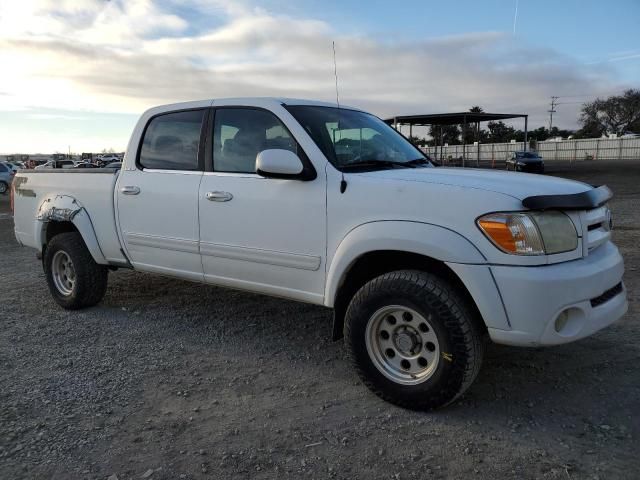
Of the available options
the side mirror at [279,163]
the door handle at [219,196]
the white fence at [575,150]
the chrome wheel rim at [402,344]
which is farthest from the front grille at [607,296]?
the white fence at [575,150]

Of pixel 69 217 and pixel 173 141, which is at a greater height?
pixel 173 141

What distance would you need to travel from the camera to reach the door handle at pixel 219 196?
160 inches

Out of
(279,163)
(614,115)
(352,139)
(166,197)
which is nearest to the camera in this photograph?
(279,163)

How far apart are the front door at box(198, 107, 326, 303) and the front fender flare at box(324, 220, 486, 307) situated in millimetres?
152

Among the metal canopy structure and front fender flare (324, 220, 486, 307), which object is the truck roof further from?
the metal canopy structure

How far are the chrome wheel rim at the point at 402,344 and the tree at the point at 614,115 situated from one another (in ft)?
273

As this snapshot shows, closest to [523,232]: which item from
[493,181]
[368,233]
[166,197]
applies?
[493,181]

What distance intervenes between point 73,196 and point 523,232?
4.16m

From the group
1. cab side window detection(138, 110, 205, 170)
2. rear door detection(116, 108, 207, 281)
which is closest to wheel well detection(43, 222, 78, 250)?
rear door detection(116, 108, 207, 281)

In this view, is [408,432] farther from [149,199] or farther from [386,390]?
[149,199]

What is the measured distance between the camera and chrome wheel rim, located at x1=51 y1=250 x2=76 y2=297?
5.52 m

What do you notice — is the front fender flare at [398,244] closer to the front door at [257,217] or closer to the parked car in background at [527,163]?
the front door at [257,217]

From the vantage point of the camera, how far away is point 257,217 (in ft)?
12.9

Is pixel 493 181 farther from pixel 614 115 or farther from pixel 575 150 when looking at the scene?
pixel 614 115
